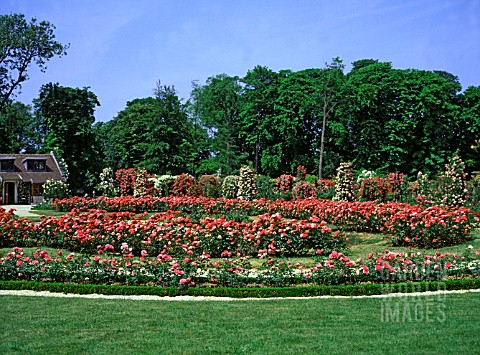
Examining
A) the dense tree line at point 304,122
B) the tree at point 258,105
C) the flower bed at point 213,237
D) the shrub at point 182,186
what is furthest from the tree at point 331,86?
the flower bed at point 213,237

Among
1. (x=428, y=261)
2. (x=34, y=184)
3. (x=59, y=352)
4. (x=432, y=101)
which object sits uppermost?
(x=432, y=101)

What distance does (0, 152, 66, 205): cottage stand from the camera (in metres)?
38.5

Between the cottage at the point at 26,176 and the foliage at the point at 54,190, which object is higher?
the cottage at the point at 26,176

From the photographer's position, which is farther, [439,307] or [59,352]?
[439,307]

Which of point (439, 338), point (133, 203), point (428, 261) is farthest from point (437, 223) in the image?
point (133, 203)

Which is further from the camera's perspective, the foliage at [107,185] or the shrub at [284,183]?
the foliage at [107,185]

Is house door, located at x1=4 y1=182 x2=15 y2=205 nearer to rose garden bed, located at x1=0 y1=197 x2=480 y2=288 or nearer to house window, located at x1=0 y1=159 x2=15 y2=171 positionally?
house window, located at x1=0 y1=159 x2=15 y2=171

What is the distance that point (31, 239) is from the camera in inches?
538

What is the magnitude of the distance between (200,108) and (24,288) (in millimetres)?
37687

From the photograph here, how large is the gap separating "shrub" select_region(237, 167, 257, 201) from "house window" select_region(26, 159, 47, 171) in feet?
67.4

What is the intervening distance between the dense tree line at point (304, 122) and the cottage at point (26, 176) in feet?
4.65

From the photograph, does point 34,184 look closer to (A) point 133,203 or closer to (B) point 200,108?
(B) point 200,108

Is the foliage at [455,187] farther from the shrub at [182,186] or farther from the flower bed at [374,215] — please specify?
the shrub at [182,186]

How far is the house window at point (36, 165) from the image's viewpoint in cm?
3959
